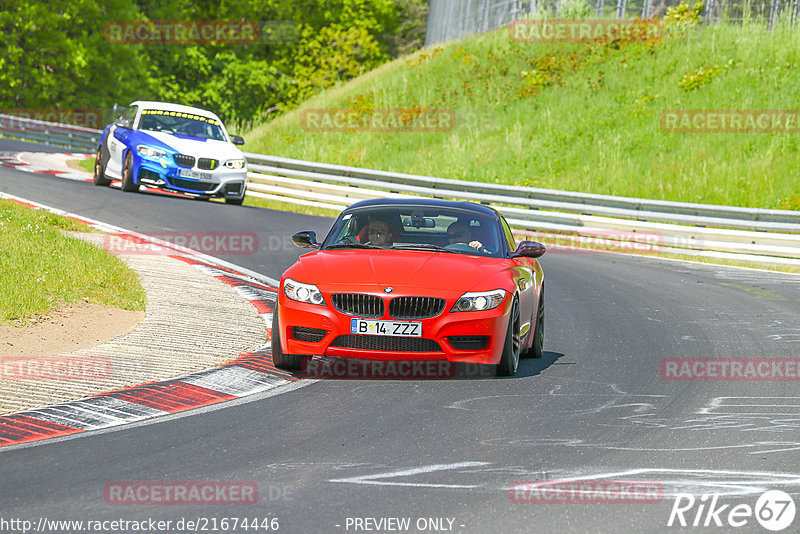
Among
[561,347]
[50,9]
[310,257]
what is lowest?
[561,347]

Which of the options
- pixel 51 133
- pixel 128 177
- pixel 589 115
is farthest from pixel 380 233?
pixel 51 133

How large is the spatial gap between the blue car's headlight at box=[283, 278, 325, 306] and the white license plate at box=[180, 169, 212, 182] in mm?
13019

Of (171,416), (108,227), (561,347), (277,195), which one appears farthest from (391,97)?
(171,416)

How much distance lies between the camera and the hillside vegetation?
2770 centimetres

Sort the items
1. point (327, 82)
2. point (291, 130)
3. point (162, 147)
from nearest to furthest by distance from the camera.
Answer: point (162, 147), point (291, 130), point (327, 82)

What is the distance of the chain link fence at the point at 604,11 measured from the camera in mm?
34812

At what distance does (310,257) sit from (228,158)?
42.6 feet

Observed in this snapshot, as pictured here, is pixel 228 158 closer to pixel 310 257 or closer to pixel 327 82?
pixel 310 257

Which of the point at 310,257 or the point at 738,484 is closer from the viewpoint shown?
the point at 738,484

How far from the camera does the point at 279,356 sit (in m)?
Result: 8.77

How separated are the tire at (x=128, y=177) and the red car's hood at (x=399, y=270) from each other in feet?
43.2

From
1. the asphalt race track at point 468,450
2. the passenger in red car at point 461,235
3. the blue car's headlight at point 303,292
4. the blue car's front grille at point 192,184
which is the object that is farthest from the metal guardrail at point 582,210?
the blue car's headlight at point 303,292

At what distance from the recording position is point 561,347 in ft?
35.3

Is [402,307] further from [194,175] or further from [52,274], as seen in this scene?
[194,175]
